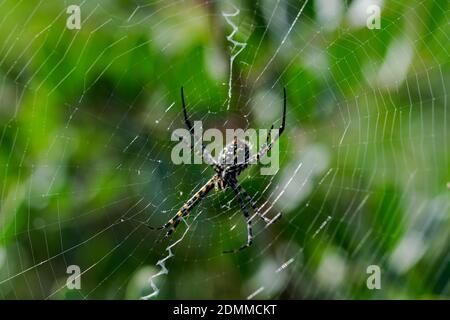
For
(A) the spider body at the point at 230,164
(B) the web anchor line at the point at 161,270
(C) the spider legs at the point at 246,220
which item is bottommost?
(B) the web anchor line at the point at 161,270

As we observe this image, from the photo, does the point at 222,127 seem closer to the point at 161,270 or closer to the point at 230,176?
the point at 230,176

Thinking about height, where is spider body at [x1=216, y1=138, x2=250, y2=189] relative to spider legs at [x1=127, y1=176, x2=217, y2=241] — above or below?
above

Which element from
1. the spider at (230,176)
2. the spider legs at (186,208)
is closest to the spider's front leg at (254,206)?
the spider at (230,176)

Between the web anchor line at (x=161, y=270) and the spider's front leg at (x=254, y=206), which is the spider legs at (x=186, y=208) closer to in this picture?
the web anchor line at (x=161, y=270)

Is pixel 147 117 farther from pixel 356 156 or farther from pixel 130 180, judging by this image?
pixel 356 156

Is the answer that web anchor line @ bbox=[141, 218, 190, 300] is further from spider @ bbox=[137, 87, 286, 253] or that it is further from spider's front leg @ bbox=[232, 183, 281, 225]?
spider's front leg @ bbox=[232, 183, 281, 225]

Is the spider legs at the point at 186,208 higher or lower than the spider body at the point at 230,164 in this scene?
lower

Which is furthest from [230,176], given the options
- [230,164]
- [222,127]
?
[222,127]

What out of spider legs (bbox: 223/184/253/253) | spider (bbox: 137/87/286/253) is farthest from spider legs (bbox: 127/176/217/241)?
spider legs (bbox: 223/184/253/253)
